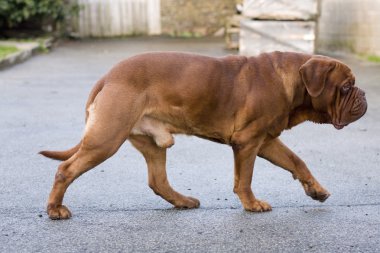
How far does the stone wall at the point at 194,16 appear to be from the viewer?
23078mm

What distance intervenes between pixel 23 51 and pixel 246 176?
37.9ft

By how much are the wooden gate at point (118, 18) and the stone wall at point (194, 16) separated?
0.35 meters

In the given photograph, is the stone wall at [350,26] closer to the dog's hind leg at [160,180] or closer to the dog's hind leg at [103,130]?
the dog's hind leg at [160,180]

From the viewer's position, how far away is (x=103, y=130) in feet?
14.7

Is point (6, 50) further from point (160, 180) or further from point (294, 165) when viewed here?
point (294, 165)

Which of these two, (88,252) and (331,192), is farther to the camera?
(331,192)

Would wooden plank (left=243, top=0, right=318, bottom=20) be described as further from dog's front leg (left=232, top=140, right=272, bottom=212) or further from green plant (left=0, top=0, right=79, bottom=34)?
dog's front leg (left=232, top=140, right=272, bottom=212)

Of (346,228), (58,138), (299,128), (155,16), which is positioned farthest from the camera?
(155,16)

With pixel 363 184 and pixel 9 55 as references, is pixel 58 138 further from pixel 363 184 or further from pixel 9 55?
pixel 9 55

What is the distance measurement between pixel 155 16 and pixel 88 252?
19.3m

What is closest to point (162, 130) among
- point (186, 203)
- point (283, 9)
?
point (186, 203)

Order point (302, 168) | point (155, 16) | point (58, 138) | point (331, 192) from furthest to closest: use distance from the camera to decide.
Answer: point (155, 16) → point (58, 138) → point (331, 192) → point (302, 168)

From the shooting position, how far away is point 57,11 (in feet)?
65.7

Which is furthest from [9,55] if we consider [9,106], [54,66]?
[9,106]
